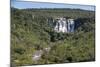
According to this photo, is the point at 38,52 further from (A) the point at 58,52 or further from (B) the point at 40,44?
(A) the point at 58,52

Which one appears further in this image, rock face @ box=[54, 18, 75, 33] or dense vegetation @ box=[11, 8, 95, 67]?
rock face @ box=[54, 18, 75, 33]

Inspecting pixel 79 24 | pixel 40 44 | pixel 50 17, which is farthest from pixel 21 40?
pixel 79 24

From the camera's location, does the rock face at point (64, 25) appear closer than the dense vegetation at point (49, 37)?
No

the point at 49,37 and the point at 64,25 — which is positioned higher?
the point at 64,25
